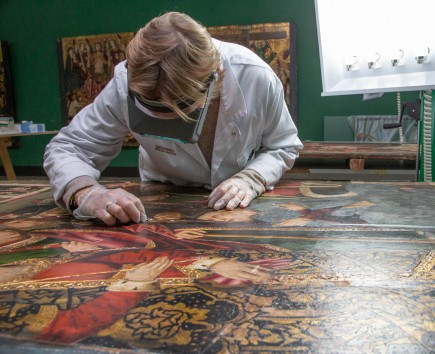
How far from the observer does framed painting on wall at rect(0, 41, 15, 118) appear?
25.1 ft

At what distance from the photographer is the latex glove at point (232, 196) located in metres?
1.63

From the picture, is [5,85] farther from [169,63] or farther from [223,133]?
[169,63]

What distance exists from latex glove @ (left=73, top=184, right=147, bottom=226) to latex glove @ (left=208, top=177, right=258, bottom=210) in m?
0.30

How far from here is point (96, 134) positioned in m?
1.97

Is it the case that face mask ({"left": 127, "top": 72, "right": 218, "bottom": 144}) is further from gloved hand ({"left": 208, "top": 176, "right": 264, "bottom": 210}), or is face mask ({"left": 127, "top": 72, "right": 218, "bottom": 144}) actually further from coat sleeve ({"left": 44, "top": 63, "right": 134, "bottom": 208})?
coat sleeve ({"left": 44, "top": 63, "right": 134, "bottom": 208})

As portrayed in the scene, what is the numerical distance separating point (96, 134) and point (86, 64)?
583cm

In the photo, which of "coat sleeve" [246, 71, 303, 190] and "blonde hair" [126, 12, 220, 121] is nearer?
"blonde hair" [126, 12, 220, 121]

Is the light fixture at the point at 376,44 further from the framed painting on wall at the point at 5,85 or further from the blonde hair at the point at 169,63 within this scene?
the framed painting on wall at the point at 5,85

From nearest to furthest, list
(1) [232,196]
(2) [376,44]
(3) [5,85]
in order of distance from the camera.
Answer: (1) [232,196]
(2) [376,44]
(3) [5,85]

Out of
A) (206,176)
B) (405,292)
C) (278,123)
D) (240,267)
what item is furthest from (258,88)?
(405,292)

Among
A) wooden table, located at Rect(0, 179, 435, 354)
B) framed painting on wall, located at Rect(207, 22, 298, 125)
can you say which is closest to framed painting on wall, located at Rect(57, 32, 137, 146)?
framed painting on wall, located at Rect(207, 22, 298, 125)

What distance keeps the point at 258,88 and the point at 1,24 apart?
7363mm

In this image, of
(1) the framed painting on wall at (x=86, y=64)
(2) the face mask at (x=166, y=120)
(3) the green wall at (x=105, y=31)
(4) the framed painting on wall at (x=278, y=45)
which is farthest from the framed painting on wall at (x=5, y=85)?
(2) the face mask at (x=166, y=120)

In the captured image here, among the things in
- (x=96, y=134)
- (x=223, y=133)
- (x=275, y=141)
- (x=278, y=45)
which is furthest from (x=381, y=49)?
(x=278, y=45)
